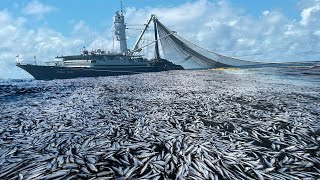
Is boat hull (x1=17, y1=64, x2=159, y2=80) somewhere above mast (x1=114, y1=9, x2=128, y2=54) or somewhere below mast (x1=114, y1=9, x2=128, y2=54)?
below

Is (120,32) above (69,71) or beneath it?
above

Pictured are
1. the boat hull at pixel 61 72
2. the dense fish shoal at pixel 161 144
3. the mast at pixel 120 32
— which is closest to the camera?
the dense fish shoal at pixel 161 144

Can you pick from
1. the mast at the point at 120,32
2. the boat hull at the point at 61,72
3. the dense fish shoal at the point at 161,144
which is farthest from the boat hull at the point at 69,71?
the dense fish shoal at the point at 161,144

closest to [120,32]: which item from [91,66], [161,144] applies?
[91,66]

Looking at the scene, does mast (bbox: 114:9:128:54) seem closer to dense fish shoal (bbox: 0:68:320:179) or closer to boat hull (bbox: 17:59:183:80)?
boat hull (bbox: 17:59:183:80)

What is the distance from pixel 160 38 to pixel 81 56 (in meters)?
34.4

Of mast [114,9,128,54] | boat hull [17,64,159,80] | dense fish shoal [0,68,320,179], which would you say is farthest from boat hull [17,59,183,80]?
dense fish shoal [0,68,320,179]

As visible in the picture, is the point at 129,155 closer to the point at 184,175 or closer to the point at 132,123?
the point at 184,175

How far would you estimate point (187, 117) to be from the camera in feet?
60.5

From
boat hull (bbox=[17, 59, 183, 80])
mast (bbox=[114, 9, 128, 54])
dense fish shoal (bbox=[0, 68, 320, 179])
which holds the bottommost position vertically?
dense fish shoal (bbox=[0, 68, 320, 179])

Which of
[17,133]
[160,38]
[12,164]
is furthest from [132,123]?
[160,38]

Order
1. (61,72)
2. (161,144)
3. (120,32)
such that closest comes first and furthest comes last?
(161,144) → (61,72) → (120,32)

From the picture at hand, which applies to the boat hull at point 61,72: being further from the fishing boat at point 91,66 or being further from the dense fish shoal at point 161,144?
the dense fish shoal at point 161,144

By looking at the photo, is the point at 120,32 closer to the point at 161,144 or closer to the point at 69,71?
the point at 69,71
